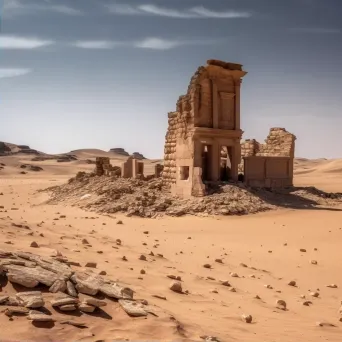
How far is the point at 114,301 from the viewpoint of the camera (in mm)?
4582

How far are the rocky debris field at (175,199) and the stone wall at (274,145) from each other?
3360mm

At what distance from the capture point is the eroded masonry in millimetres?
19375

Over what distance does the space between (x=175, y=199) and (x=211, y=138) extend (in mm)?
3558

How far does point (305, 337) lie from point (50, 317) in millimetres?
2785

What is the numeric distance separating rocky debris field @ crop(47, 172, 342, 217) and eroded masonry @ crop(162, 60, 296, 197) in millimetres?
979

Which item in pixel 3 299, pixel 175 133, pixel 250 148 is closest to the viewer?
pixel 3 299

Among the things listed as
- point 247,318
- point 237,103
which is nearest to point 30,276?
point 247,318

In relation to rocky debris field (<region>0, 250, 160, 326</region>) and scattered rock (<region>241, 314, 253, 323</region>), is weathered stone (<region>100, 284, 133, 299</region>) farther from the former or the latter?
scattered rock (<region>241, 314, 253, 323</region>)

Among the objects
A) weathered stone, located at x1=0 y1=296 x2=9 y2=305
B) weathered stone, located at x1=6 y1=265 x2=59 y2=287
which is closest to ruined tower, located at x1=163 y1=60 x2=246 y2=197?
weathered stone, located at x1=6 y1=265 x2=59 y2=287

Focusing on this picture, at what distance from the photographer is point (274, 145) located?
25.2 metres

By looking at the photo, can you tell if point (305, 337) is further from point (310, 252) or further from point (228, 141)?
point (228, 141)

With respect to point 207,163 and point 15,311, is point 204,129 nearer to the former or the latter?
point 207,163

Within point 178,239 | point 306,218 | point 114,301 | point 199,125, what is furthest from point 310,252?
point 199,125

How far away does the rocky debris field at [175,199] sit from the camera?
16844 millimetres
